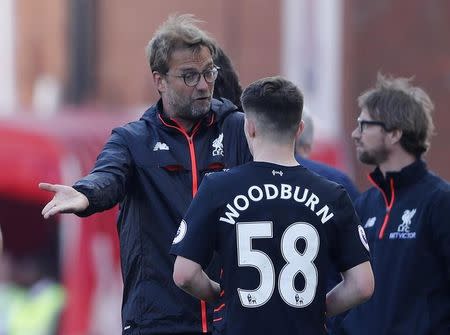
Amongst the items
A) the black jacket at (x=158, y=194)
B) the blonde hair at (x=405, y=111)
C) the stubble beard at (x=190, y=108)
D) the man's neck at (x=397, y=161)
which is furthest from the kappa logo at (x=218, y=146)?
the blonde hair at (x=405, y=111)

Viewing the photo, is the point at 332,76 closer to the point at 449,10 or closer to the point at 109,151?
the point at 449,10

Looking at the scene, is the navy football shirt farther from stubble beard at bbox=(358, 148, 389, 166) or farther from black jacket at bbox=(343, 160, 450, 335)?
stubble beard at bbox=(358, 148, 389, 166)

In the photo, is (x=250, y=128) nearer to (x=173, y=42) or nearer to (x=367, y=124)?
(x=173, y=42)

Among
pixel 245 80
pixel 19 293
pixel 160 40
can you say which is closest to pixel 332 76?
pixel 245 80

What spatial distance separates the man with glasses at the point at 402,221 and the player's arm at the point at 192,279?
1.64 metres

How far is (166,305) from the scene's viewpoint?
18.2 ft

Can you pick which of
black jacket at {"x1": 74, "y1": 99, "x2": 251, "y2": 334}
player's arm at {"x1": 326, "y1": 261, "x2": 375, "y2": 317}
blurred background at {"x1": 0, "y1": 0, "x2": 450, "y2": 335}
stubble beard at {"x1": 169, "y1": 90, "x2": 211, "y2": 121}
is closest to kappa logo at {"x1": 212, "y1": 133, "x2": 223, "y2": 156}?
black jacket at {"x1": 74, "y1": 99, "x2": 251, "y2": 334}

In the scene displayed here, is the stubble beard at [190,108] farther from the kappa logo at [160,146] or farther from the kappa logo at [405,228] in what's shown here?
the kappa logo at [405,228]

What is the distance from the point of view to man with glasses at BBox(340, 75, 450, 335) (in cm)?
643

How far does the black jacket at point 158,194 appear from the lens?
5.54 meters

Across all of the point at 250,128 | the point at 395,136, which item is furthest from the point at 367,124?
the point at 250,128

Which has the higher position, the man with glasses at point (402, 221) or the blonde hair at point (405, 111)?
the blonde hair at point (405, 111)

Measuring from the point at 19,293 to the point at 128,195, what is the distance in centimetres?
736

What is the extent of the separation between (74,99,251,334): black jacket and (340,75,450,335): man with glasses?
3.82 ft
